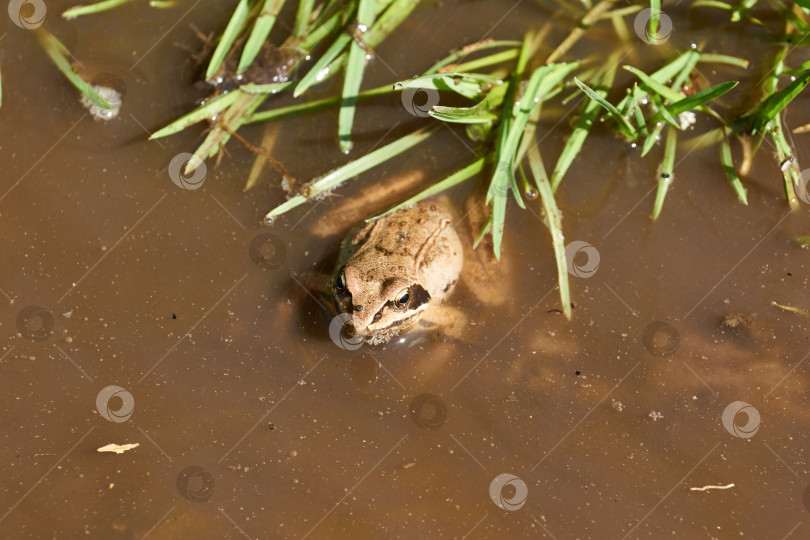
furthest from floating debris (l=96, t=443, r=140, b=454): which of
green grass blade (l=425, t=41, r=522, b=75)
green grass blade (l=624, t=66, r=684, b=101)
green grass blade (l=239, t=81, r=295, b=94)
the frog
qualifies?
green grass blade (l=624, t=66, r=684, b=101)

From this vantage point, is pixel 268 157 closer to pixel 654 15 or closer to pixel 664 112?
pixel 664 112

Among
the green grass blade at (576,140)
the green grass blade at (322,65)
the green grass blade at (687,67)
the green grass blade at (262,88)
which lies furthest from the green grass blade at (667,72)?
the green grass blade at (262,88)

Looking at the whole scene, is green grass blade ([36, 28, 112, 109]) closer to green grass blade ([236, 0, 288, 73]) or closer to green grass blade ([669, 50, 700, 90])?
green grass blade ([236, 0, 288, 73])

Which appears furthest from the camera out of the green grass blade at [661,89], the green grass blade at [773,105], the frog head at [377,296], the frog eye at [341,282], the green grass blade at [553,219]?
the green grass blade at [553,219]

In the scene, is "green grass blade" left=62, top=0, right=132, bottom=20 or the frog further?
"green grass blade" left=62, top=0, right=132, bottom=20

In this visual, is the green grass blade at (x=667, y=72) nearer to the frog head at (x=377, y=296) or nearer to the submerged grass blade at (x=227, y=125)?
the frog head at (x=377, y=296)

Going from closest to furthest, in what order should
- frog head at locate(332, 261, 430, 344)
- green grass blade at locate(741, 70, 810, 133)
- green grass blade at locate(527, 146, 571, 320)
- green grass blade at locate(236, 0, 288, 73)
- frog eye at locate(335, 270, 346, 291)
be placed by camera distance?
frog head at locate(332, 261, 430, 344) < frog eye at locate(335, 270, 346, 291) < green grass blade at locate(741, 70, 810, 133) < green grass blade at locate(527, 146, 571, 320) < green grass blade at locate(236, 0, 288, 73)
